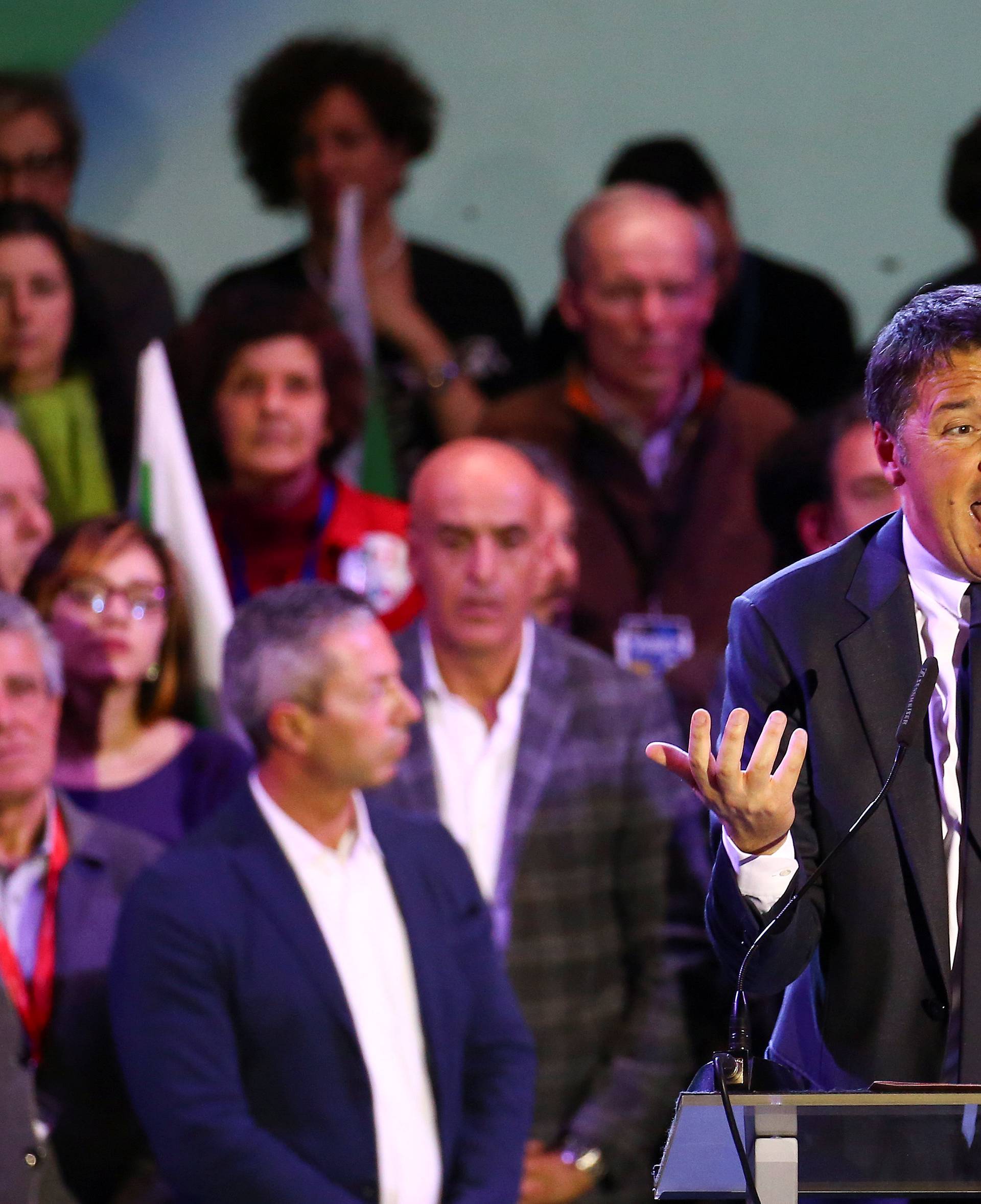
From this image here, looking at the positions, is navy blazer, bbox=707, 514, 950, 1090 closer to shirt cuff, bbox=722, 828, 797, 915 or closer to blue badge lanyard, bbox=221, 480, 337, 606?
shirt cuff, bbox=722, 828, 797, 915

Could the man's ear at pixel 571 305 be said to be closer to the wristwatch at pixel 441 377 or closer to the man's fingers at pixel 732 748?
the wristwatch at pixel 441 377

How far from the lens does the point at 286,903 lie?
3.44m

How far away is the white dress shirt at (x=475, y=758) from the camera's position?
3975 millimetres

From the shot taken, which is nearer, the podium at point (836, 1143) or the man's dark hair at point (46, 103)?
the podium at point (836, 1143)

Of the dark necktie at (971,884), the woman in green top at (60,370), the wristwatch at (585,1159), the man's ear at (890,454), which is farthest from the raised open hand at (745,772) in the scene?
the woman in green top at (60,370)

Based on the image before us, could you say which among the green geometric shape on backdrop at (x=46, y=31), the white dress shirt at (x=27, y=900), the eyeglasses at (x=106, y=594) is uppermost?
the green geometric shape on backdrop at (x=46, y=31)

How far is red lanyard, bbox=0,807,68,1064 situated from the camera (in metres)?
3.52

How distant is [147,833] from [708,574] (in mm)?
1482

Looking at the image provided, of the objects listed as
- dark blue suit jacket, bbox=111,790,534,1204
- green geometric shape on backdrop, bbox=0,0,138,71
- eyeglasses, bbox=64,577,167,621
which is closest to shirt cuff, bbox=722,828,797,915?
dark blue suit jacket, bbox=111,790,534,1204

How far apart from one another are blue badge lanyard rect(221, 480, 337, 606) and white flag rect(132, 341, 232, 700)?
1.3 inches

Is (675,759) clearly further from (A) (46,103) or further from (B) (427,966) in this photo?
(A) (46,103)

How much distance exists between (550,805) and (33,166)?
2442mm

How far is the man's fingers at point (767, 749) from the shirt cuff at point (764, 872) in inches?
4.8

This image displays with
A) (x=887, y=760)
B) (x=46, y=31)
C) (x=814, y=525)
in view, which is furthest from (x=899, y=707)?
(x=46, y=31)
